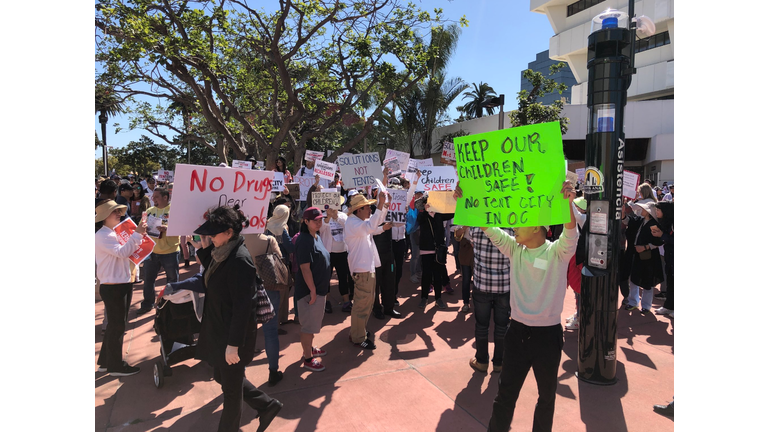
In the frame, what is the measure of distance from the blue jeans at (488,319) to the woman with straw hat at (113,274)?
377 cm

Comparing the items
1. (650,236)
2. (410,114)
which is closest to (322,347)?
(650,236)

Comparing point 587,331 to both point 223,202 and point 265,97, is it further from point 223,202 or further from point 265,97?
point 265,97

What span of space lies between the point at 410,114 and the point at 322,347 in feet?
81.9

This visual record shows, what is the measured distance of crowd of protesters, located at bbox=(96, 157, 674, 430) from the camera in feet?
10.7

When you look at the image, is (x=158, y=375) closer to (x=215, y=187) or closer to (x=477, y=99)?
(x=215, y=187)

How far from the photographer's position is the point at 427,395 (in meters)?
4.39

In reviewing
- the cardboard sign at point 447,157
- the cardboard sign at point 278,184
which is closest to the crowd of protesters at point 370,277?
the cardboard sign at point 447,157

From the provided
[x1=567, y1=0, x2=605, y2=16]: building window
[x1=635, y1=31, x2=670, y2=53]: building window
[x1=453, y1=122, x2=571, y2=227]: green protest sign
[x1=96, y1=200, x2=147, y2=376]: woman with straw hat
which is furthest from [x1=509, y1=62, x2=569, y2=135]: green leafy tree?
[x1=567, y1=0, x2=605, y2=16]: building window

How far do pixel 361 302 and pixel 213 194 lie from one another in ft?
7.79

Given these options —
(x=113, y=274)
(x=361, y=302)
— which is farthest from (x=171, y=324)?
(x=361, y=302)

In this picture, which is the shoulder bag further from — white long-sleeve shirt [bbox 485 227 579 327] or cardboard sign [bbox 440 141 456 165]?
cardboard sign [bbox 440 141 456 165]

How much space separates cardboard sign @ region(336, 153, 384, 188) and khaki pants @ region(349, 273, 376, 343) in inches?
125

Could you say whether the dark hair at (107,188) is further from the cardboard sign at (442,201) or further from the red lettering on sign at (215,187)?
the cardboard sign at (442,201)

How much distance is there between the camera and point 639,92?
34.0 meters
